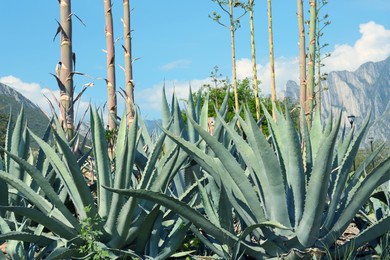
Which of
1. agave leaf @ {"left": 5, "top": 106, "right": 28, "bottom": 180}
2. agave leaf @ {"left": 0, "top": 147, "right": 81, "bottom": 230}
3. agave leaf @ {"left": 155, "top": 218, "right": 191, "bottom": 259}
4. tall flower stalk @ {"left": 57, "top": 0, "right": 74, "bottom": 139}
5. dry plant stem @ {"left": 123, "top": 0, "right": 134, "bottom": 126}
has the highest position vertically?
dry plant stem @ {"left": 123, "top": 0, "right": 134, "bottom": 126}

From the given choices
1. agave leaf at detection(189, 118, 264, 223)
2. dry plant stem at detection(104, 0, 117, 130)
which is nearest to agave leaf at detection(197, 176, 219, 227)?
agave leaf at detection(189, 118, 264, 223)

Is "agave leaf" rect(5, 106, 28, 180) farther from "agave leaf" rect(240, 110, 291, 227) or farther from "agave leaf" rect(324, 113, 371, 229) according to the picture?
"agave leaf" rect(324, 113, 371, 229)

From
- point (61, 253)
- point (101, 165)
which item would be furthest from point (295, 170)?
point (61, 253)

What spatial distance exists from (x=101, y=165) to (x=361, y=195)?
1.75 m

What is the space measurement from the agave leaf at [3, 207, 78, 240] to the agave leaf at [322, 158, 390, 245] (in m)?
1.73

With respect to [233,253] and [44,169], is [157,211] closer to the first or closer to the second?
[233,253]

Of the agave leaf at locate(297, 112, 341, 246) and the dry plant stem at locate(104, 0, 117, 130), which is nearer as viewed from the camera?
the agave leaf at locate(297, 112, 341, 246)

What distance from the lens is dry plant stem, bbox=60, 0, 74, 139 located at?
5.57 meters

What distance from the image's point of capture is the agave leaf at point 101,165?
4.16m

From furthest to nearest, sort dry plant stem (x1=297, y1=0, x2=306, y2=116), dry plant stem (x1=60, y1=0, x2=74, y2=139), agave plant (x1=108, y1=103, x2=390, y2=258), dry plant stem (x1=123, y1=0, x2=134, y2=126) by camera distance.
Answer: dry plant stem (x1=123, y1=0, x2=134, y2=126)
dry plant stem (x1=297, y1=0, x2=306, y2=116)
dry plant stem (x1=60, y1=0, x2=74, y2=139)
agave plant (x1=108, y1=103, x2=390, y2=258)

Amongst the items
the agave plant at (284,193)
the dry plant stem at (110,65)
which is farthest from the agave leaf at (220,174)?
the dry plant stem at (110,65)

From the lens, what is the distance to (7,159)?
5.12 metres

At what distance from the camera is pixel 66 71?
18.4ft

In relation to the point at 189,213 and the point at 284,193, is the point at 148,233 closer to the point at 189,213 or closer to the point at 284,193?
the point at 189,213
